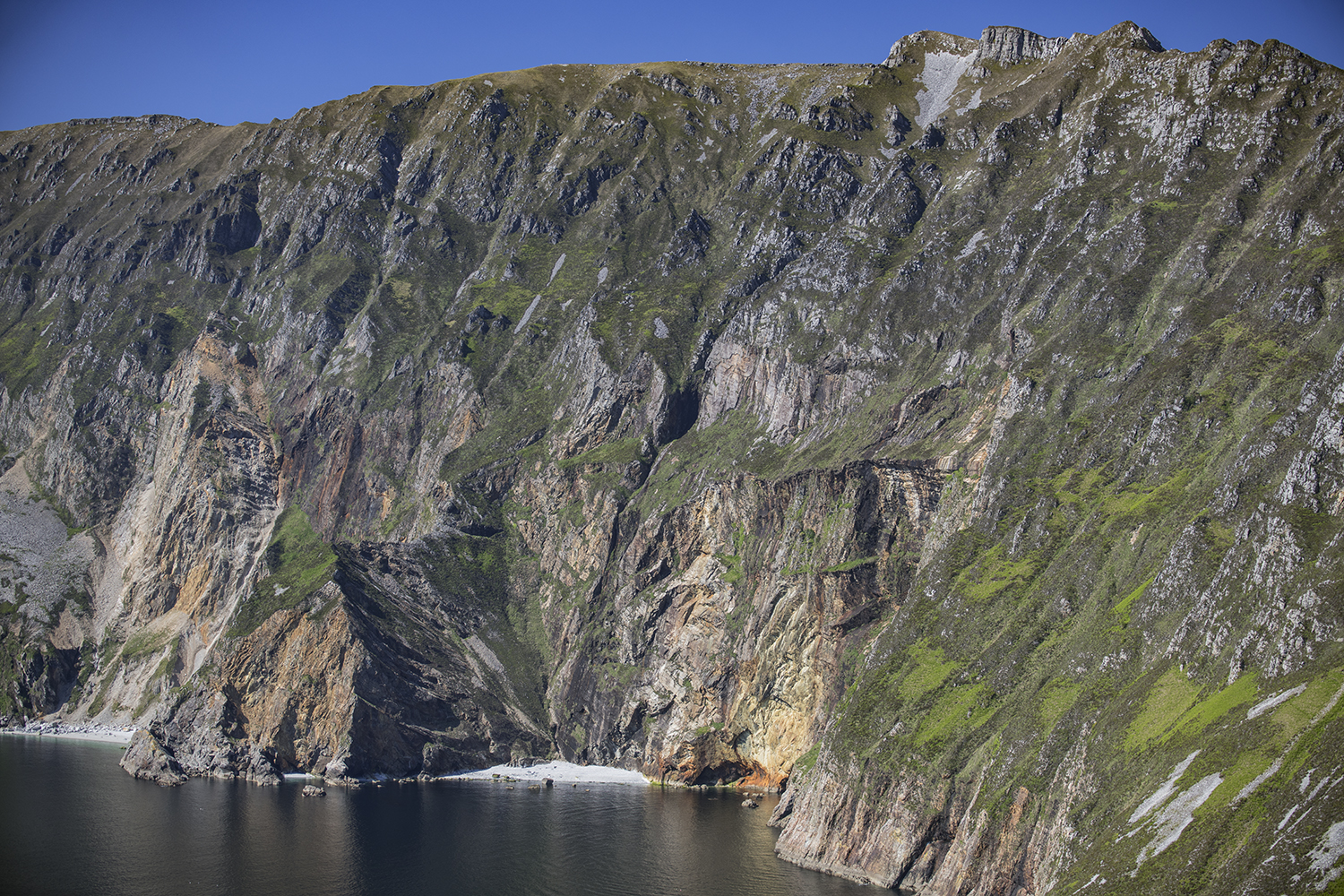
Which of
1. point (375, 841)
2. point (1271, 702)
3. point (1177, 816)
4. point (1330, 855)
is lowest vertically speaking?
point (375, 841)

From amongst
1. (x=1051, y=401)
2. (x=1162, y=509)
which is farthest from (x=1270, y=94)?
(x=1162, y=509)

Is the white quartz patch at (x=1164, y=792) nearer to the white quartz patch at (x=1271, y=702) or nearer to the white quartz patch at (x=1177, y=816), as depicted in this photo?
the white quartz patch at (x=1177, y=816)

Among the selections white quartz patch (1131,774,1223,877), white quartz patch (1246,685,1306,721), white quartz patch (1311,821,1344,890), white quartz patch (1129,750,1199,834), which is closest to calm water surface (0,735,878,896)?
white quartz patch (1129,750,1199,834)

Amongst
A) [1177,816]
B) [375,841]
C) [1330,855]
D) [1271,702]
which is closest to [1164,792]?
[1177,816]

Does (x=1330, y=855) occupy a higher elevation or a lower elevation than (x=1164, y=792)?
lower

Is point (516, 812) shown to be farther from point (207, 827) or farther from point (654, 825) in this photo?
point (207, 827)

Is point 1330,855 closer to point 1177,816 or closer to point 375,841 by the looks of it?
point 1177,816

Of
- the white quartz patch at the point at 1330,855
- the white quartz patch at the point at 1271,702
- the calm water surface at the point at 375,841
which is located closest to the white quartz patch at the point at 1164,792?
the white quartz patch at the point at 1271,702

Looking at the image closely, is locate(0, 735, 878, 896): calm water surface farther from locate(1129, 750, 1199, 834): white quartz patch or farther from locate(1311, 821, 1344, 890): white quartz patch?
locate(1311, 821, 1344, 890): white quartz patch

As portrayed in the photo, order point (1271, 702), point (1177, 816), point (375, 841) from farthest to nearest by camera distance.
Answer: point (375, 841), point (1271, 702), point (1177, 816)
